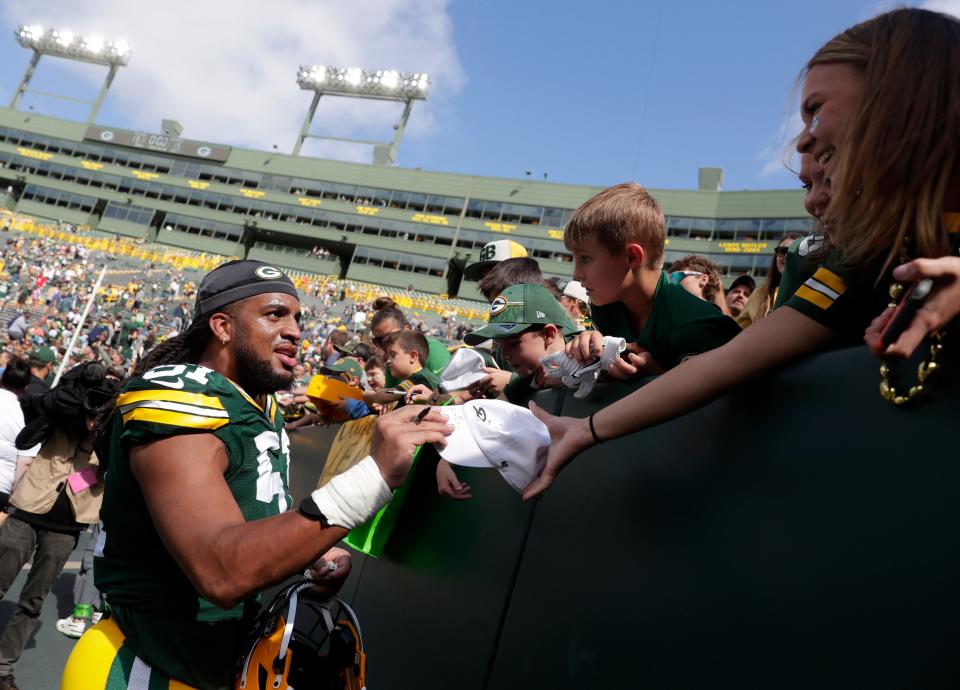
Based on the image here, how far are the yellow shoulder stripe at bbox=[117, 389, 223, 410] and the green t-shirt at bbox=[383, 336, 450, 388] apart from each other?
3.05 metres

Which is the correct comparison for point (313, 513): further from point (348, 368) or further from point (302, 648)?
point (348, 368)

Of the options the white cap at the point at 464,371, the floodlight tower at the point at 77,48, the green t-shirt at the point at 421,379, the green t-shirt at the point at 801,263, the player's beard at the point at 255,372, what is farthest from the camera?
the floodlight tower at the point at 77,48

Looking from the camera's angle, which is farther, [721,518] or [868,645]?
[721,518]

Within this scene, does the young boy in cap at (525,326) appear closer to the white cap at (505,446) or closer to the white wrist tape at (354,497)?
the white cap at (505,446)

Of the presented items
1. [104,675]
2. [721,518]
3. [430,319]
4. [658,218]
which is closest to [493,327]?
[658,218]

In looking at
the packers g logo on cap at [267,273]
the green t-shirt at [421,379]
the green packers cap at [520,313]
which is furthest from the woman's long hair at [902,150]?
the green t-shirt at [421,379]

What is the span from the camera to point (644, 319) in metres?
2.34

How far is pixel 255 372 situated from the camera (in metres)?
2.27

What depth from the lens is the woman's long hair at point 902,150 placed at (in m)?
1.02

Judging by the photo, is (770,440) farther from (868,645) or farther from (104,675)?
(104,675)

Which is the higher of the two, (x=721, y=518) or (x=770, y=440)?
(x=770, y=440)

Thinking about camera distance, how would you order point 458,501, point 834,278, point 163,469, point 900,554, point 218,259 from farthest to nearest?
point 218,259
point 458,501
point 163,469
point 834,278
point 900,554

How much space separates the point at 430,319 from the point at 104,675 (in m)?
39.5

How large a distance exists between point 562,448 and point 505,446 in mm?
162
